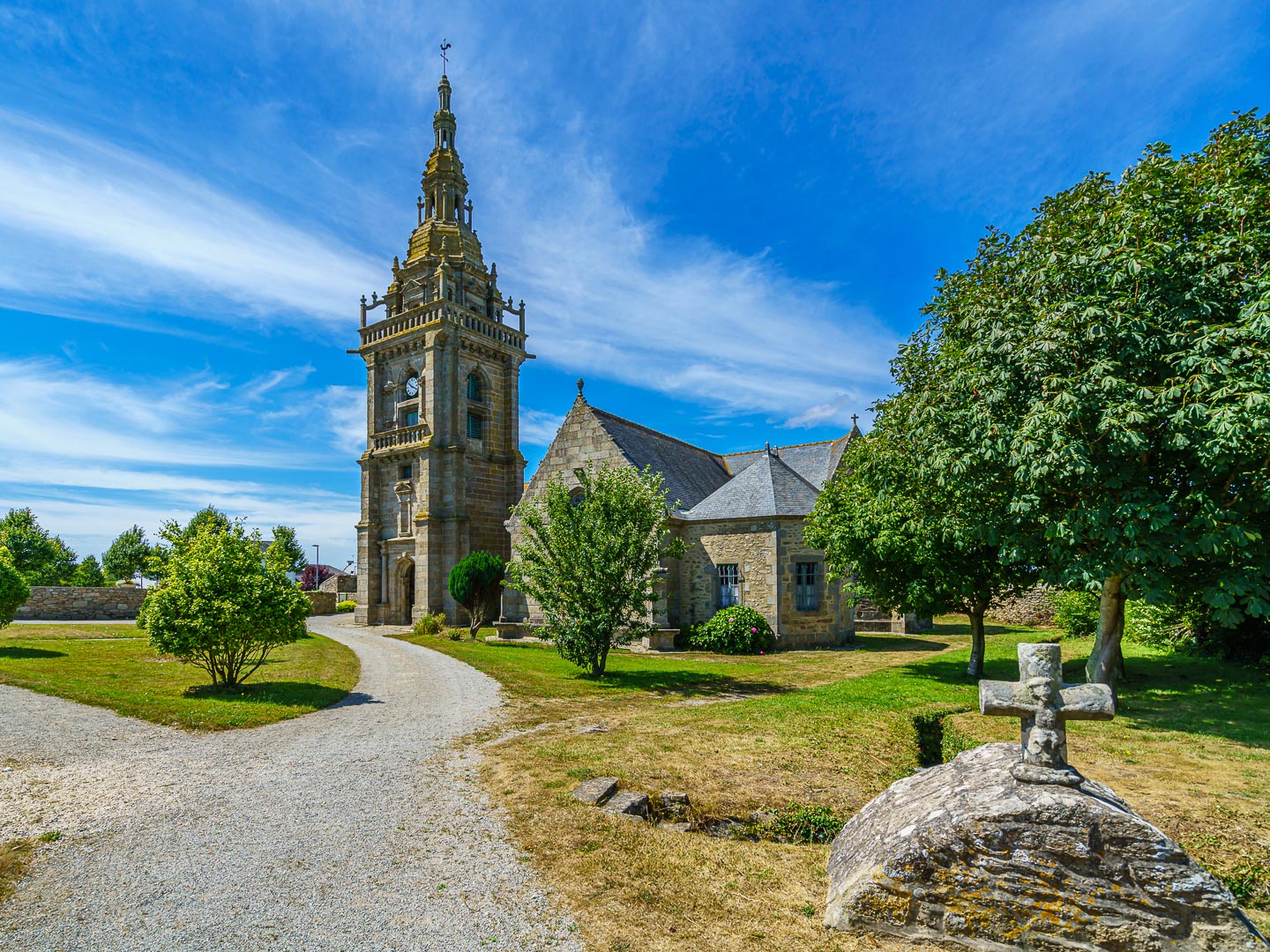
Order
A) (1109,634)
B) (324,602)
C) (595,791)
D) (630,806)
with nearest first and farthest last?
(630,806) < (595,791) < (1109,634) < (324,602)

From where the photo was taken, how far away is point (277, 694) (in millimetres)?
13219

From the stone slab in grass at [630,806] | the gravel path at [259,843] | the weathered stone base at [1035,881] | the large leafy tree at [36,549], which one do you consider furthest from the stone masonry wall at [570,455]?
the large leafy tree at [36,549]

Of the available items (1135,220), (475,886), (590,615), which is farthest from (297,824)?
(1135,220)

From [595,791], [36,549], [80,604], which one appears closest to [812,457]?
[595,791]

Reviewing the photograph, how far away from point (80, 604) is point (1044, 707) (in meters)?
41.4

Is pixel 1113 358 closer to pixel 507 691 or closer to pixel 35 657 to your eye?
pixel 507 691

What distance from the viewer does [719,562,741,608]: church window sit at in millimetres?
23891

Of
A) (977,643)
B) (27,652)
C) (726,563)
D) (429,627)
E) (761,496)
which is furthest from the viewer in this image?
(429,627)

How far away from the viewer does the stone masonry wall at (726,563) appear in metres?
23.4

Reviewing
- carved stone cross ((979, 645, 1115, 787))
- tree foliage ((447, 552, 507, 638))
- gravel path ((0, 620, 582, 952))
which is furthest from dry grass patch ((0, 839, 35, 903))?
tree foliage ((447, 552, 507, 638))

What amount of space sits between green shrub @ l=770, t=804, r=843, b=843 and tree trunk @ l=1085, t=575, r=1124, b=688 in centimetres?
810

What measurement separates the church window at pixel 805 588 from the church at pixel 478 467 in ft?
0.16

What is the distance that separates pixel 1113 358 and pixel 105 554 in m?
67.1

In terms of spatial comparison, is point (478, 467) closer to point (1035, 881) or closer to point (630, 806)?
point (630, 806)
